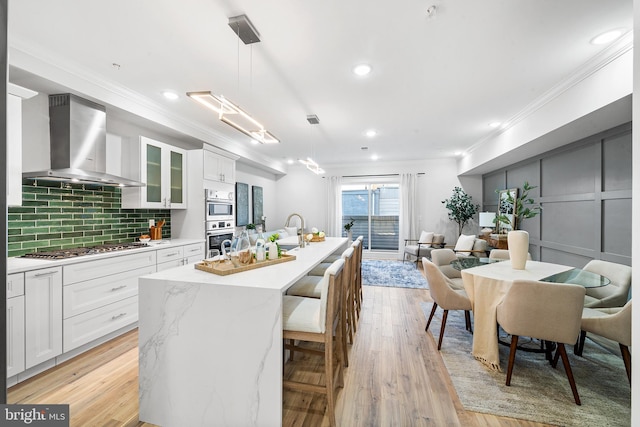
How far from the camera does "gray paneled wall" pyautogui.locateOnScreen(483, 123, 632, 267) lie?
117 inches

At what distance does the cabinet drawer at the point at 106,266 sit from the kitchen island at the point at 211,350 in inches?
49.8

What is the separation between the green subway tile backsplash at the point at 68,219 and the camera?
2496 mm

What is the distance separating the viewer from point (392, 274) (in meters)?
5.66

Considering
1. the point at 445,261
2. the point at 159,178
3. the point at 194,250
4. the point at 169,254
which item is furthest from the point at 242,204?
the point at 445,261

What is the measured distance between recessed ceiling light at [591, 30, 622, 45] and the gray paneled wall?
126cm

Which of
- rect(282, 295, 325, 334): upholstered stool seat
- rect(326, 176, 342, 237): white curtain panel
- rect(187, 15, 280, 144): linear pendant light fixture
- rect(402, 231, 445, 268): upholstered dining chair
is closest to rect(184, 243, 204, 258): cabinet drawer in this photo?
rect(187, 15, 280, 144): linear pendant light fixture

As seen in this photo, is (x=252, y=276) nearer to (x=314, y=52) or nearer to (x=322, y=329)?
(x=322, y=329)

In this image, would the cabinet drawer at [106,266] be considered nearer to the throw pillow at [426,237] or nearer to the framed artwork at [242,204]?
the framed artwork at [242,204]

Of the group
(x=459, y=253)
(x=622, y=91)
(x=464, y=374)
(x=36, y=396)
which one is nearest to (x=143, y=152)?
(x=36, y=396)

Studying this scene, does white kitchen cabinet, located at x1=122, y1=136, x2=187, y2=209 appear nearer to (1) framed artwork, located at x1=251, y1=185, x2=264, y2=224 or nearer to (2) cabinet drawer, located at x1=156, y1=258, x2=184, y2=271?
(2) cabinet drawer, located at x1=156, y1=258, x2=184, y2=271

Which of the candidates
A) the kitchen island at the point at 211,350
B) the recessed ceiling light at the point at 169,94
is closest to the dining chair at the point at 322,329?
the kitchen island at the point at 211,350

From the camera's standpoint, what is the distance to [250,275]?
177cm

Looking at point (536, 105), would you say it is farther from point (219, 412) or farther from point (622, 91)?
point (219, 412)

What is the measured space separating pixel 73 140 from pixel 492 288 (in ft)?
13.2
